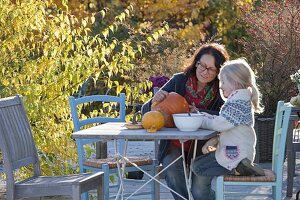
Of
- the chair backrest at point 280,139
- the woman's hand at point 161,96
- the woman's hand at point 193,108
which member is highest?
the woman's hand at point 161,96

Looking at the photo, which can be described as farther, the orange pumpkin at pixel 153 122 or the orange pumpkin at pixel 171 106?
the orange pumpkin at pixel 171 106

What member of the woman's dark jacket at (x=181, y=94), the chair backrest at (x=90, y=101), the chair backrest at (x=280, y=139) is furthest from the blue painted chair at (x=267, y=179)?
the chair backrest at (x=90, y=101)

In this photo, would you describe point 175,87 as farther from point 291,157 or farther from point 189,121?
point 291,157

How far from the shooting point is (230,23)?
1470 centimetres

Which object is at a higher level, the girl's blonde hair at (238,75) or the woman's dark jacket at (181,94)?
the girl's blonde hair at (238,75)

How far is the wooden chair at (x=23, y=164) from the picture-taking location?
193 inches

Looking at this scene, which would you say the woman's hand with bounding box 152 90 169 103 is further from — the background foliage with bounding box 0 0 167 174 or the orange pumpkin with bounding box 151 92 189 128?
the background foliage with bounding box 0 0 167 174

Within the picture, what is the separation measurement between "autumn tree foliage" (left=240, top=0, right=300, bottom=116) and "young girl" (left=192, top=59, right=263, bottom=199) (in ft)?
13.4

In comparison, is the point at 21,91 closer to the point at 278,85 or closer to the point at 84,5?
the point at 278,85

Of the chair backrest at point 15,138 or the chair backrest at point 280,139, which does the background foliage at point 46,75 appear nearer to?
the chair backrest at point 15,138

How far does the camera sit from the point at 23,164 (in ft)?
16.9

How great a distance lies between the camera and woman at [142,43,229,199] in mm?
5699

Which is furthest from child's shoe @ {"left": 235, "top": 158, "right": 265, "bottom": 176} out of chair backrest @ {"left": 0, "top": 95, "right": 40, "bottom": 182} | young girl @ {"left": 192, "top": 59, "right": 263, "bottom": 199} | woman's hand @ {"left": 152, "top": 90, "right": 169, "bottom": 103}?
chair backrest @ {"left": 0, "top": 95, "right": 40, "bottom": 182}

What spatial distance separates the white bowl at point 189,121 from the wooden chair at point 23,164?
22.4 inches
